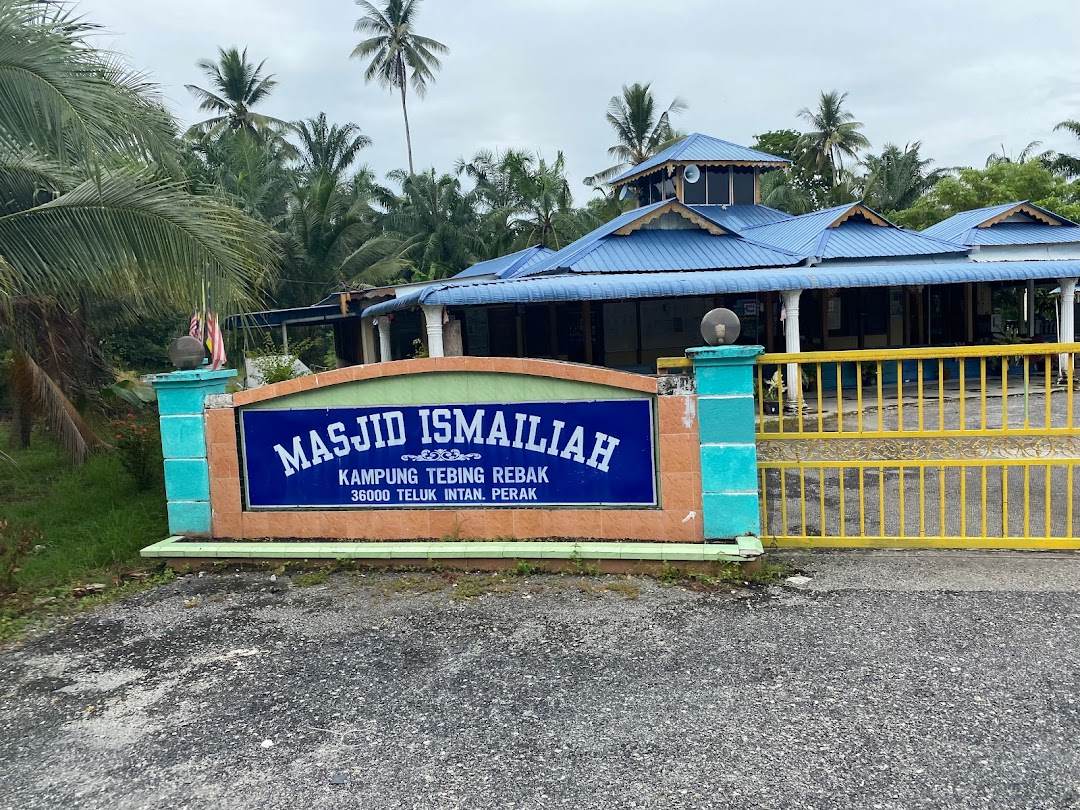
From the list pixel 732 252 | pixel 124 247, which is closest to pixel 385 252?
pixel 732 252

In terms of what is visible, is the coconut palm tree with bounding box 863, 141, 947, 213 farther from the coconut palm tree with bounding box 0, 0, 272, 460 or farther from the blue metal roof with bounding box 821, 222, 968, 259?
the coconut palm tree with bounding box 0, 0, 272, 460

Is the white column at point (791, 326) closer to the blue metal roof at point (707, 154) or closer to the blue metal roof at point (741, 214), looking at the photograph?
the blue metal roof at point (741, 214)

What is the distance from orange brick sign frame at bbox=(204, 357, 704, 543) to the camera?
541cm

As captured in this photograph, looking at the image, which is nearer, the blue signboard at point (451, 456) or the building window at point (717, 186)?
the blue signboard at point (451, 456)

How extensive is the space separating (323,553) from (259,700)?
76.7 inches

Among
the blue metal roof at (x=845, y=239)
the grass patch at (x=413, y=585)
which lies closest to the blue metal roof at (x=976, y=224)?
the blue metal roof at (x=845, y=239)

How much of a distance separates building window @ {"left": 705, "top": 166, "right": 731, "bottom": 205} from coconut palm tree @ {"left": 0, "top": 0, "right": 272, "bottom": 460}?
1615 cm

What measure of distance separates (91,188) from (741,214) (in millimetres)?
17619

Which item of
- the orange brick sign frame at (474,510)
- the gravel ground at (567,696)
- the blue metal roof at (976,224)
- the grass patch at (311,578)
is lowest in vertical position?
the gravel ground at (567,696)

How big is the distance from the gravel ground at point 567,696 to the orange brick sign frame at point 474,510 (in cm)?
50

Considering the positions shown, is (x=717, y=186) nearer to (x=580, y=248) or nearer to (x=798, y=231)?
(x=798, y=231)

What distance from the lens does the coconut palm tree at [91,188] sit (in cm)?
549

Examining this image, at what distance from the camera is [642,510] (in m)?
5.48

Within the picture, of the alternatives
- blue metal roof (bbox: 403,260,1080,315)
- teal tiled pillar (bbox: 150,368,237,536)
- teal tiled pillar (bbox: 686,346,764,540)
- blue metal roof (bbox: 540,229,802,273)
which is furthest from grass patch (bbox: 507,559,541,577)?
blue metal roof (bbox: 540,229,802,273)
